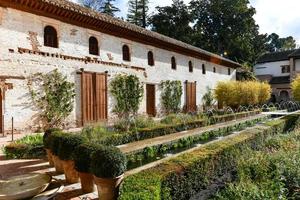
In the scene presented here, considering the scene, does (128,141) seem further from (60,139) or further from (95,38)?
(95,38)

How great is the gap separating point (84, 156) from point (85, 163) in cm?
Answer: 15

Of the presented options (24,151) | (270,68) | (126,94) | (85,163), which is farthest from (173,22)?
(85,163)

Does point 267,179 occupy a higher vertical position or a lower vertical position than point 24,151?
lower

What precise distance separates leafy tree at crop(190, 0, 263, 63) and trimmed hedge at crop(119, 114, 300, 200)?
3345cm

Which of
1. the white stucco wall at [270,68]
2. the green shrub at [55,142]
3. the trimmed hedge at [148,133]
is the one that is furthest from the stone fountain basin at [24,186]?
the white stucco wall at [270,68]

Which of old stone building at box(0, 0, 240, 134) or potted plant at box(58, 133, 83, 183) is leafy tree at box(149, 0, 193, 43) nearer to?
old stone building at box(0, 0, 240, 134)

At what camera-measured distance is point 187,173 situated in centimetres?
528

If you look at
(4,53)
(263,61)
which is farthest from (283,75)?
(4,53)

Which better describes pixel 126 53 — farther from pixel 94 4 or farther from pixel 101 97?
pixel 94 4

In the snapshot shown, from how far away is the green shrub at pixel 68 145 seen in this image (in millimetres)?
5664

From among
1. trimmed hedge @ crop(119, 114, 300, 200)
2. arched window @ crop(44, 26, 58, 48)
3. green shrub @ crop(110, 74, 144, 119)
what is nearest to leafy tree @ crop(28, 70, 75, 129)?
arched window @ crop(44, 26, 58, 48)

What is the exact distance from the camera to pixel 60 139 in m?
5.99

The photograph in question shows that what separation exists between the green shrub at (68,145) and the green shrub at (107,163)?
3.85ft

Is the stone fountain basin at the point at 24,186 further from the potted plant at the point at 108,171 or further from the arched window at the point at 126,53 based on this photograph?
the arched window at the point at 126,53
